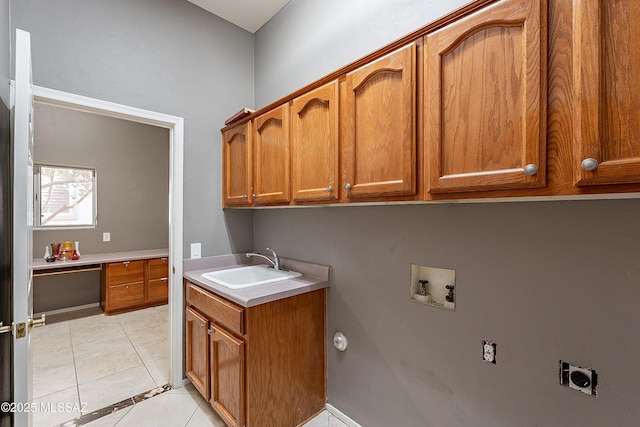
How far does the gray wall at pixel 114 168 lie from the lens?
3629 mm

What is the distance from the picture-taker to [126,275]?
3.77m

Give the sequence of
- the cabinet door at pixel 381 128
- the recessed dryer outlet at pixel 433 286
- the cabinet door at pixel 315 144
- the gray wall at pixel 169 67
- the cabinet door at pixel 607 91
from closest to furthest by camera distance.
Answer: the cabinet door at pixel 607 91
the cabinet door at pixel 381 128
the recessed dryer outlet at pixel 433 286
the cabinet door at pixel 315 144
the gray wall at pixel 169 67

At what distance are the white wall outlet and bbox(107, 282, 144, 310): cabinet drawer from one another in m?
2.26

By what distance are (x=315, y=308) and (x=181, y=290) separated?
1123 mm

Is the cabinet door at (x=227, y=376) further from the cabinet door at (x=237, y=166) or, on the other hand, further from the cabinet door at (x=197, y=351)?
the cabinet door at (x=237, y=166)

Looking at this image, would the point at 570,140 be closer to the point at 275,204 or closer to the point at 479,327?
the point at 479,327

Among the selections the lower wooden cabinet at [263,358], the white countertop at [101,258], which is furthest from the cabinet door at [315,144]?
the white countertop at [101,258]

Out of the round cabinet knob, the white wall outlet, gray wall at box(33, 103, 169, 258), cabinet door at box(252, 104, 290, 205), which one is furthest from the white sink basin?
gray wall at box(33, 103, 169, 258)

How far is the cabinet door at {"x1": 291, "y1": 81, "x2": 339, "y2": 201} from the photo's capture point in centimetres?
146

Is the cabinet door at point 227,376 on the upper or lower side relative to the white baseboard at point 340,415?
upper

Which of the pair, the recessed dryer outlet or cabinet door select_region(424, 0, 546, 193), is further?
the recessed dryer outlet

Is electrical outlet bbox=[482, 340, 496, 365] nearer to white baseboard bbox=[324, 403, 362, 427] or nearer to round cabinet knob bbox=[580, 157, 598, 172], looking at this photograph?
round cabinet knob bbox=[580, 157, 598, 172]

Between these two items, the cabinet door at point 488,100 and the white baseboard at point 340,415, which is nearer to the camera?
the cabinet door at point 488,100

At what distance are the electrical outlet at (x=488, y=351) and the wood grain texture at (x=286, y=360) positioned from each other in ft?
3.17
